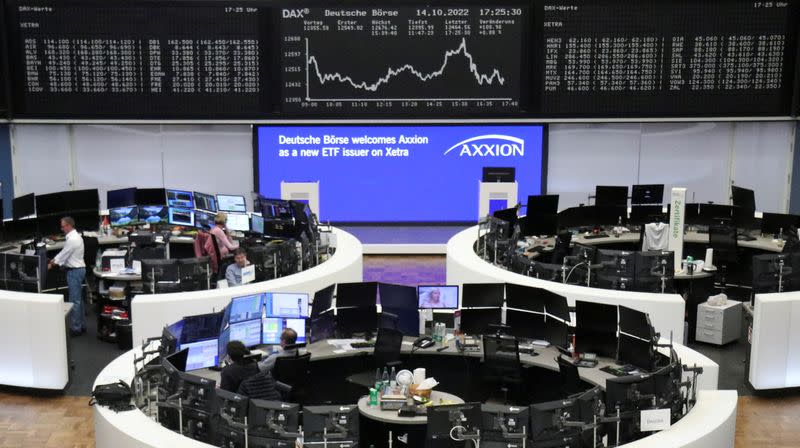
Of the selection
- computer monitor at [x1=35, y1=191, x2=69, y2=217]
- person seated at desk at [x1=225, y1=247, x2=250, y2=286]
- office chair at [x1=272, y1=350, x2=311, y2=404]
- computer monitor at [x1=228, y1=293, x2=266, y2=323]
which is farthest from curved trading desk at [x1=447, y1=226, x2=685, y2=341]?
computer monitor at [x1=35, y1=191, x2=69, y2=217]

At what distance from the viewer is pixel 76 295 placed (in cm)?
1215

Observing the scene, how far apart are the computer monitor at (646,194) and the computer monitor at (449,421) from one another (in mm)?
8413

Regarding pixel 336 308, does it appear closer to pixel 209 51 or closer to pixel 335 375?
pixel 335 375

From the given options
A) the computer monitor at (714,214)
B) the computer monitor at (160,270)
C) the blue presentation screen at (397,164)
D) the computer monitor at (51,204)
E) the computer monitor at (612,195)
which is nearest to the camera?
the computer monitor at (160,270)

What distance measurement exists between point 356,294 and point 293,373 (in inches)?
57.7

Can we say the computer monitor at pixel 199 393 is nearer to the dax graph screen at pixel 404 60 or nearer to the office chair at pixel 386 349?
the office chair at pixel 386 349

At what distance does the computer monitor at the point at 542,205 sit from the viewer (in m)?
14.2

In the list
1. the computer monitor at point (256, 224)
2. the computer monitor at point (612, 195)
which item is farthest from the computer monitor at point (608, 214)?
the computer monitor at point (256, 224)

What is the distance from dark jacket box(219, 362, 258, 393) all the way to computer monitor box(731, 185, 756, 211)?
30.0ft

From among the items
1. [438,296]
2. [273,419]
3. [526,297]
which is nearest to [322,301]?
[438,296]

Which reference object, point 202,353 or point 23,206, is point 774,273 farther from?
point 23,206

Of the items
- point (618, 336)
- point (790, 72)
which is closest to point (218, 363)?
point (618, 336)

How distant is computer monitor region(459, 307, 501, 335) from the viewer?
32.7 feet

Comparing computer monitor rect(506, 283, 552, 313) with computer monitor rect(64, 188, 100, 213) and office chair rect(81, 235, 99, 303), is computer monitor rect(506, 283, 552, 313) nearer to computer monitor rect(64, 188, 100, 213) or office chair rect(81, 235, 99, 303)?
office chair rect(81, 235, 99, 303)
